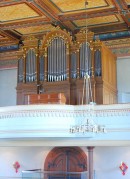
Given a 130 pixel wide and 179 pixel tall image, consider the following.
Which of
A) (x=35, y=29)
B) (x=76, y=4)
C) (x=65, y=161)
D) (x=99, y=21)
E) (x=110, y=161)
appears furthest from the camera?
(x=35, y=29)

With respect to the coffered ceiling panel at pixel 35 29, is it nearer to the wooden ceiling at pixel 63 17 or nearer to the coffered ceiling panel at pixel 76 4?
the wooden ceiling at pixel 63 17

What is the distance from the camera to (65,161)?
14266 millimetres

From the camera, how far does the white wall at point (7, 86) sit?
16.1 m

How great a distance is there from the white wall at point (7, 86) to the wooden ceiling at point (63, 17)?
55.3 inches

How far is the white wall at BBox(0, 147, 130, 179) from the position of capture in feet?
44.1

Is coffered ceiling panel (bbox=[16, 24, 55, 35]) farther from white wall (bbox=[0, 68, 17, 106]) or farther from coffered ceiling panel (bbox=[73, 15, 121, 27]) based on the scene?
white wall (bbox=[0, 68, 17, 106])

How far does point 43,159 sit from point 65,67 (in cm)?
380

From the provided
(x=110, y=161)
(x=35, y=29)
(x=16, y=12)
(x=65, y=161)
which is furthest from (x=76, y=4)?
(x=65, y=161)

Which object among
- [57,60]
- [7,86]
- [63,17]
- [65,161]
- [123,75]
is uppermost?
[63,17]

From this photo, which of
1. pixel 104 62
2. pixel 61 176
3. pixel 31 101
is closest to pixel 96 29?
pixel 104 62

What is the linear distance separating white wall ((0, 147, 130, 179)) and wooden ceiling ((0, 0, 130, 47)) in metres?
4.42

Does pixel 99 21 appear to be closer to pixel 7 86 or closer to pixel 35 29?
pixel 35 29

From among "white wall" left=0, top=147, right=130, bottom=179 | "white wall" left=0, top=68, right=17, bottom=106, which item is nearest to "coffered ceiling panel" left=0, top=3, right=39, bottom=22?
"white wall" left=0, top=68, right=17, bottom=106

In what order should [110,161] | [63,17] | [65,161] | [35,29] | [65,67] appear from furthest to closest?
[35,29] < [65,161] < [110,161] < [65,67] < [63,17]
